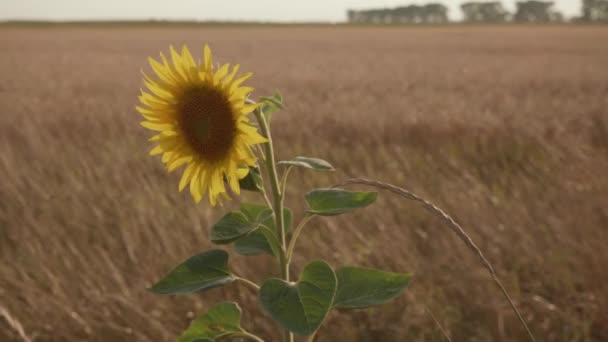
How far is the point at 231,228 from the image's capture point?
47 cm

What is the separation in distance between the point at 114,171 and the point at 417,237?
3.62 feet

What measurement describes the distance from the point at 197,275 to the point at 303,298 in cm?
10

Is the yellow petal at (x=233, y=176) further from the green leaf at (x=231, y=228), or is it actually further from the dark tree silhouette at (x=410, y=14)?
the dark tree silhouette at (x=410, y=14)

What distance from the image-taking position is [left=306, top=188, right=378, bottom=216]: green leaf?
18.4 inches

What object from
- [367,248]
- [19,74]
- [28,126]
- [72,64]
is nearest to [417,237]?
[367,248]

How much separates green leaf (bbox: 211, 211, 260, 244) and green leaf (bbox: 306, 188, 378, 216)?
0.17ft

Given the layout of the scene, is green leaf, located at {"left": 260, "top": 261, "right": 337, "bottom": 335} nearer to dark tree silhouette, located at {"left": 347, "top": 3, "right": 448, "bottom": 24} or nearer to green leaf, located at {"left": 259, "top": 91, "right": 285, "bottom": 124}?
green leaf, located at {"left": 259, "top": 91, "right": 285, "bottom": 124}

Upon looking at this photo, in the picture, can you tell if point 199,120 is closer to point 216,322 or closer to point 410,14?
point 216,322

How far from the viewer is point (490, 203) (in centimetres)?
162

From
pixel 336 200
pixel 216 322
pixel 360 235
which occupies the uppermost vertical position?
pixel 336 200

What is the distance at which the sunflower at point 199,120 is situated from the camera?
19.7 inches

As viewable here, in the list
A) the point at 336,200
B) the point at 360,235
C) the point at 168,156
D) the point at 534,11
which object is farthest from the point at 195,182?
the point at 534,11

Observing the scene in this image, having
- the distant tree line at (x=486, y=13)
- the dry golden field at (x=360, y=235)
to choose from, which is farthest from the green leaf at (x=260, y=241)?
the distant tree line at (x=486, y=13)

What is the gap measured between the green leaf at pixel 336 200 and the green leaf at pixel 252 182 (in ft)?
0.13
